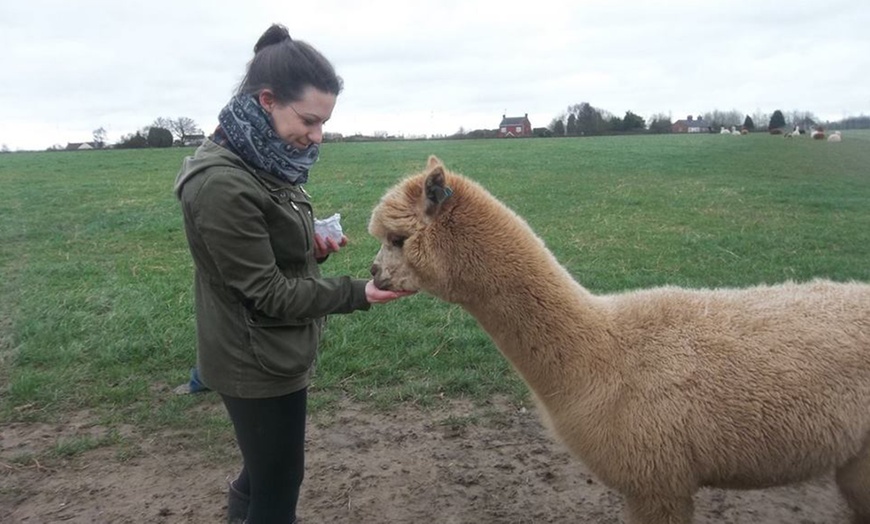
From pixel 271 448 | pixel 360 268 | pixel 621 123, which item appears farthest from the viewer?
pixel 621 123

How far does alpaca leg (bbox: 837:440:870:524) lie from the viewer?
9.47 feet

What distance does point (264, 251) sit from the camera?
2.40 meters

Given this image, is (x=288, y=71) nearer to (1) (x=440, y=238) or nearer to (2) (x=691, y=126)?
(1) (x=440, y=238)

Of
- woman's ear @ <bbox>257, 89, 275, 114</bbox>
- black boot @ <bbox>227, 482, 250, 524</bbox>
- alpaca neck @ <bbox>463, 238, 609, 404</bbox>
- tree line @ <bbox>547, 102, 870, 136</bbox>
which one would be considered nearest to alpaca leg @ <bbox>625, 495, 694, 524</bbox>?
alpaca neck @ <bbox>463, 238, 609, 404</bbox>

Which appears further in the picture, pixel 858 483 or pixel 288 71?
pixel 858 483

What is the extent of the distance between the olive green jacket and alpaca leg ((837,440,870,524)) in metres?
2.25

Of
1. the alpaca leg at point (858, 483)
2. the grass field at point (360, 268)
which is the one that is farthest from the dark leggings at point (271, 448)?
the alpaca leg at point (858, 483)

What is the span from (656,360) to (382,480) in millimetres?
2019

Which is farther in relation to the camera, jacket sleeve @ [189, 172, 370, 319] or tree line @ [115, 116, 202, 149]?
tree line @ [115, 116, 202, 149]

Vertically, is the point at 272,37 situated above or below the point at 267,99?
above

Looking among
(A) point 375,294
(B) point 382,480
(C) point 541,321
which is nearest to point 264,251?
(A) point 375,294

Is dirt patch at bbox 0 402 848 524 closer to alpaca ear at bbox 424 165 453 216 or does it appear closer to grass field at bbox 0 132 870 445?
grass field at bbox 0 132 870 445

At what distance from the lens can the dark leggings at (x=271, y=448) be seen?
2.62 metres

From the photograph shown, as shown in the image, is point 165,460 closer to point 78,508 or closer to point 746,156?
point 78,508
